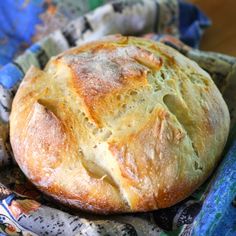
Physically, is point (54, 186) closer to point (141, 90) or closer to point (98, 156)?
point (98, 156)

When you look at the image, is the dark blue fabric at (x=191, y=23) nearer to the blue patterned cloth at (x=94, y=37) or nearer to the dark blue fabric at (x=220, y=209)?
the blue patterned cloth at (x=94, y=37)

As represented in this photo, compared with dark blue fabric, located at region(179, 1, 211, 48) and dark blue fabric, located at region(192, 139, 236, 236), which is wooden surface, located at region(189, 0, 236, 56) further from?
dark blue fabric, located at region(192, 139, 236, 236)

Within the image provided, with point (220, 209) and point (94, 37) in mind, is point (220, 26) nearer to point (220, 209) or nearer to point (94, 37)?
point (94, 37)

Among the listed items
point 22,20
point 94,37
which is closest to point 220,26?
point 94,37

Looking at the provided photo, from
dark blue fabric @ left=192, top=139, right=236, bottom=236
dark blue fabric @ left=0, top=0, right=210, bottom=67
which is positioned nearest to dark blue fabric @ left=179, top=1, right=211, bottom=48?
dark blue fabric @ left=0, top=0, right=210, bottom=67

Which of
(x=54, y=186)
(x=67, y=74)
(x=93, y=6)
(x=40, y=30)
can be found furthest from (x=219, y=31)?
(x=54, y=186)
